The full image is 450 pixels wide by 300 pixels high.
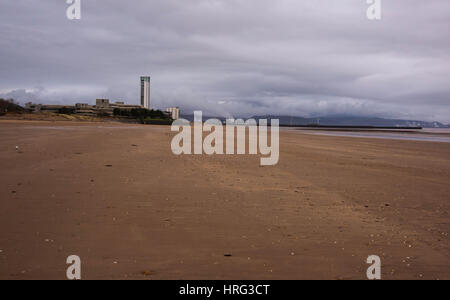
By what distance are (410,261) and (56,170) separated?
28.8 feet

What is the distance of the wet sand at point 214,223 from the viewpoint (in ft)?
14.1

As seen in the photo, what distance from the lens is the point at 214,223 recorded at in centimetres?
593

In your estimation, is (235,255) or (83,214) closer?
(235,255)

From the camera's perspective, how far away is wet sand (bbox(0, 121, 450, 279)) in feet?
14.1

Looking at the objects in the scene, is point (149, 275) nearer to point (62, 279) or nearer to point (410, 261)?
point (62, 279)

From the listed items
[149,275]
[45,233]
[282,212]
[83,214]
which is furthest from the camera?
[282,212]
